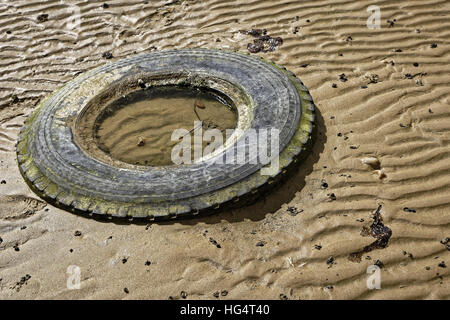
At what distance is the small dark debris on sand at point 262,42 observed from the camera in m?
5.54

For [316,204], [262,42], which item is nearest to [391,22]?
[262,42]

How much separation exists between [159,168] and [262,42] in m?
2.83

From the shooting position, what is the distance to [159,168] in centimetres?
373

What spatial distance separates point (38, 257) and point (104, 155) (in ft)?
3.80

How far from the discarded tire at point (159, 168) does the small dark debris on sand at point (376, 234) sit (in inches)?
34.5

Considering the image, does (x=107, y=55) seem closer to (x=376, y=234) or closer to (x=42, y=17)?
(x=42, y=17)

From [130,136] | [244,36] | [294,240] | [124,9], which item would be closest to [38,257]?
[130,136]

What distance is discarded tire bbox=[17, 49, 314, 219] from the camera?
3.45 meters

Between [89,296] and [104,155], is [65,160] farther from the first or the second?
[89,296]

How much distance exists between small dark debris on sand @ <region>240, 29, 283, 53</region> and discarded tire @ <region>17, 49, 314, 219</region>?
31.4 inches

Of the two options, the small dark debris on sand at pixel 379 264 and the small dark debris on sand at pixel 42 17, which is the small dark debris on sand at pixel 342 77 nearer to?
the small dark debris on sand at pixel 379 264

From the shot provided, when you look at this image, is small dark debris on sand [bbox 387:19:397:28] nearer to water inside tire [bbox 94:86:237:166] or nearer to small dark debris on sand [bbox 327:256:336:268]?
water inside tire [bbox 94:86:237:166]

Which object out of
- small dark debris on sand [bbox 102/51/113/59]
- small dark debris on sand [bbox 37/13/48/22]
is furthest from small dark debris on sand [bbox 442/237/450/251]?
small dark debris on sand [bbox 37/13/48/22]

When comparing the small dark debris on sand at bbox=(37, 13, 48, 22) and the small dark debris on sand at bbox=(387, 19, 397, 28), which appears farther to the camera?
the small dark debris on sand at bbox=(37, 13, 48, 22)
